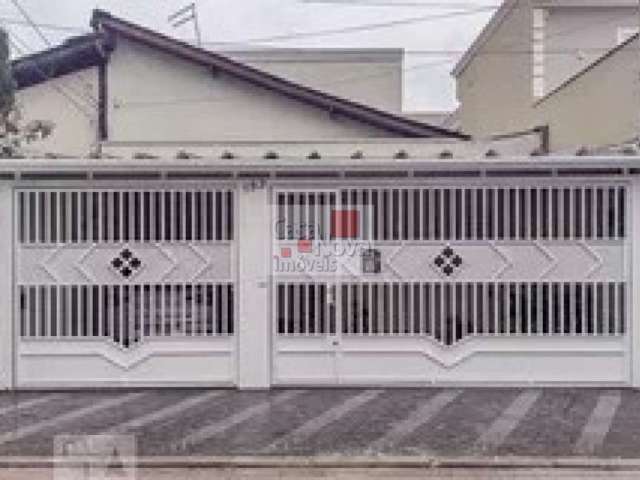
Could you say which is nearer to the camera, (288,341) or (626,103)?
(288,341)

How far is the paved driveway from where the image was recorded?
8.41 meters

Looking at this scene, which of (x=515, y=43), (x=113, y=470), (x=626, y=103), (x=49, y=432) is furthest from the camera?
(x=515, y=43)

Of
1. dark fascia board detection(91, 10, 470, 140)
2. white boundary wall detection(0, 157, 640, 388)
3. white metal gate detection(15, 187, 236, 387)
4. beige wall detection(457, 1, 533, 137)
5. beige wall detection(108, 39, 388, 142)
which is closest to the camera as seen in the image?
white boundary wall detection(0, 157, 640, 388)

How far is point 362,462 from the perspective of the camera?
7938mm

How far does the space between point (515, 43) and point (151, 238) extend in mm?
14506

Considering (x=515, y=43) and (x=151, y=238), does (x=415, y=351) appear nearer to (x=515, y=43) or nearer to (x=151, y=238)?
(x=151, y=238)

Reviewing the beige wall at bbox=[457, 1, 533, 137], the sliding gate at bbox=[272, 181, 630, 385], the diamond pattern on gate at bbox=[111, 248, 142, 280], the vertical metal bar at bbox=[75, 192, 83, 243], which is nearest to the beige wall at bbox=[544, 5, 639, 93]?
the beige wall at bbox=[457, 1, 533, 137]

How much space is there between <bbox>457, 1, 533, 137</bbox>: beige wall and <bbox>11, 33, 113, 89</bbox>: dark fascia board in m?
9.43

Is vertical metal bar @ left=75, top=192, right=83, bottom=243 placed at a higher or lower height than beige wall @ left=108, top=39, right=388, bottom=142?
lower

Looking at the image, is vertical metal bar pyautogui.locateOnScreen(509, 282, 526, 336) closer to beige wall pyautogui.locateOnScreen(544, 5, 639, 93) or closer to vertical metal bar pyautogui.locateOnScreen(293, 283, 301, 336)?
vertical metal bar pyautogui.locateOnScreen(293, 283, 301, 336)

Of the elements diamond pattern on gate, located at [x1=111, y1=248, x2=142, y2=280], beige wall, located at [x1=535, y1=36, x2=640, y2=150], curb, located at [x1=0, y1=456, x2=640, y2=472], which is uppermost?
beige wall, located at [x1=535, y1=36, x2=640, y2=150]

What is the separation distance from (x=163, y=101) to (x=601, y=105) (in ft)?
28.6

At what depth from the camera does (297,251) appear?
37.6ft

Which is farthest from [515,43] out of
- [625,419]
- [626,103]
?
[625,419]
